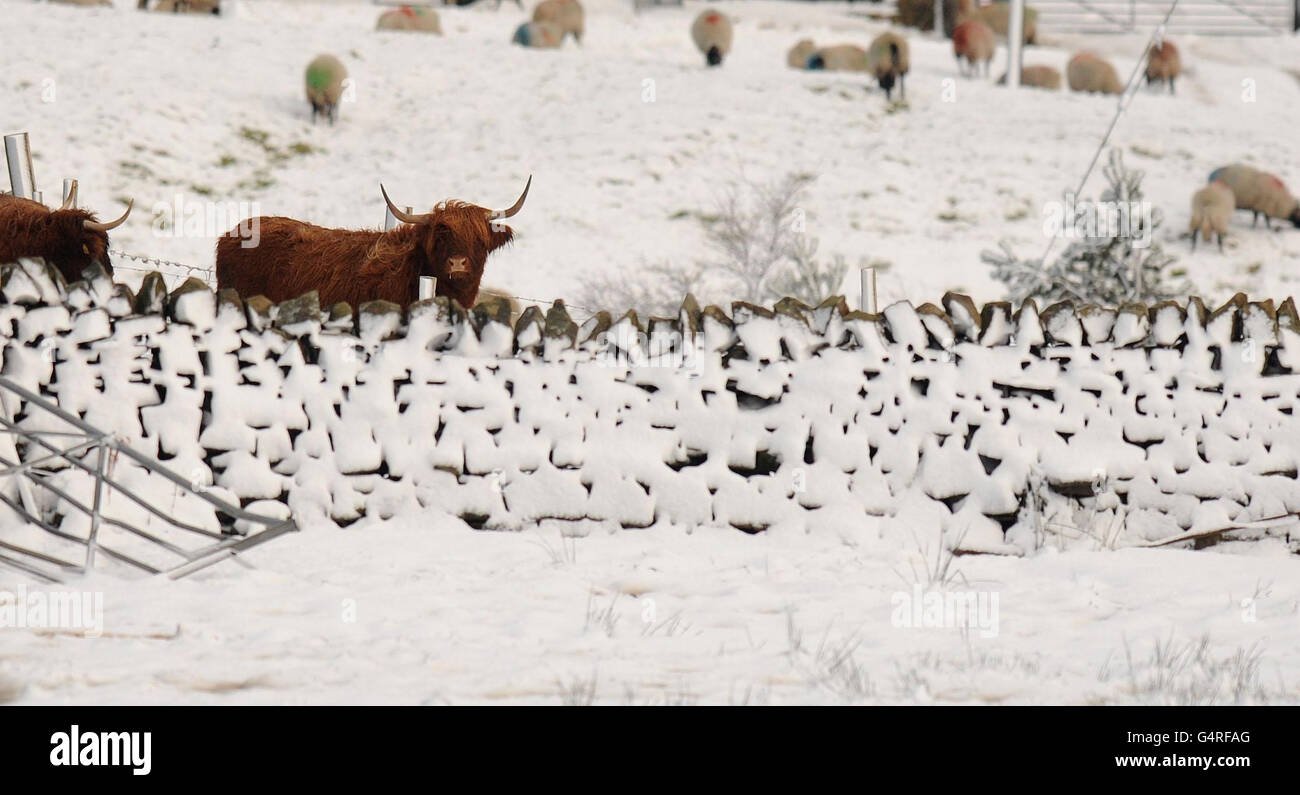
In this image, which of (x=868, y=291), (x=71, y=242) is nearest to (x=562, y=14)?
(x=71, y=242)

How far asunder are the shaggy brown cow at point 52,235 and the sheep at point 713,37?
2642cm

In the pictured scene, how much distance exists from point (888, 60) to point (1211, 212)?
31.6ft

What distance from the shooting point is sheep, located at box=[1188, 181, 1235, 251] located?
22953 mm

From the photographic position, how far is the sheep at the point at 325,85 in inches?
1075

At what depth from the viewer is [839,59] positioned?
34312mm

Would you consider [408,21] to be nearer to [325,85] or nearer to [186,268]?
[325,85]

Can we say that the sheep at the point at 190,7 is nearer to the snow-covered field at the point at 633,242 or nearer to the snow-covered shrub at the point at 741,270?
the snow-covered field at the point at 633,242

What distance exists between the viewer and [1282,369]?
7.83 meters

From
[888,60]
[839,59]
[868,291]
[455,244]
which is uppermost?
[839,59]

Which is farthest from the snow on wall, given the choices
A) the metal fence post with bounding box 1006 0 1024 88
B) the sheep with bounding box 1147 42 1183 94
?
the sheep with bounding box 1147 42 1183 94

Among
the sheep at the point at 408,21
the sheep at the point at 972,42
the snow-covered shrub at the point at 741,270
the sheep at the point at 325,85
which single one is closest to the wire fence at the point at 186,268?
the snow-covered shrub at the point at 741,270

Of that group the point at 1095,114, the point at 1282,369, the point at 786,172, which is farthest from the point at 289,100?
the point at 1282,369
